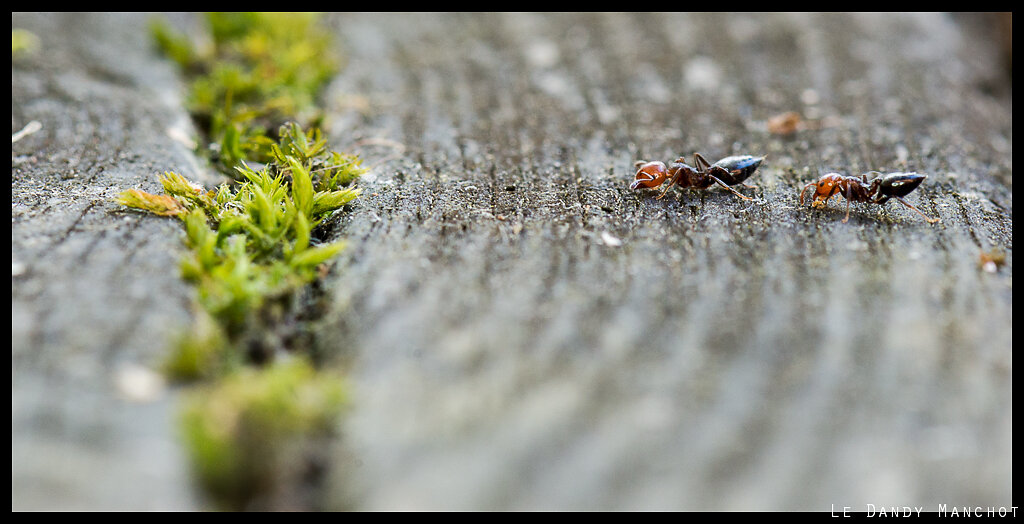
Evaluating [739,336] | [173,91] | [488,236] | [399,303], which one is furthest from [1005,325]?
[173,91]

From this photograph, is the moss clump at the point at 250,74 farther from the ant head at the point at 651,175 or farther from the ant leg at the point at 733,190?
the ant leg at the point at 733,190

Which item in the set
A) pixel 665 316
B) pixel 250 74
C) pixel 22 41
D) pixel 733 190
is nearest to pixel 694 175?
pixel 733 190

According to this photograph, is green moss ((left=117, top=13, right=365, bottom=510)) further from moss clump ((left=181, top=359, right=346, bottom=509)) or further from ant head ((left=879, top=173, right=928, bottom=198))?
ant head ((left=879, top=173, right=928, bottom=198))

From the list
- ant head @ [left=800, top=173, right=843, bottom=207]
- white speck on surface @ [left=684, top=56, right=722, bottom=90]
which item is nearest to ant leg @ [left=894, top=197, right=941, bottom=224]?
ant head @ [left=800, top=173, right=843, bottom=207]

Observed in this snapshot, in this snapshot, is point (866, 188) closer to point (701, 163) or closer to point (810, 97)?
point (701, 163)

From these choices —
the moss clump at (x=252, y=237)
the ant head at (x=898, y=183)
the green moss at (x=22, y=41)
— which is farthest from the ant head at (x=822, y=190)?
the green moss at (x=22, y=41)

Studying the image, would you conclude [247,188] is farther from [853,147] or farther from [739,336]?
[853,147]
